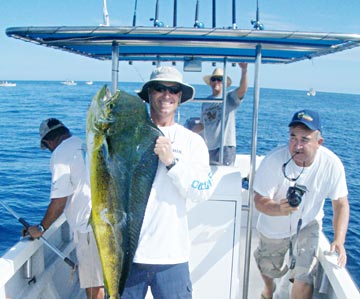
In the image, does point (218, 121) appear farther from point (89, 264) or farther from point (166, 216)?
point (166, 216)

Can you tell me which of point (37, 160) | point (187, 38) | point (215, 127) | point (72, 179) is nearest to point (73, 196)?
point (72, 179)

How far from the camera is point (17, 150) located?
52.6 ft

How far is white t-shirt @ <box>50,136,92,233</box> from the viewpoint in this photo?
3115 millimetres

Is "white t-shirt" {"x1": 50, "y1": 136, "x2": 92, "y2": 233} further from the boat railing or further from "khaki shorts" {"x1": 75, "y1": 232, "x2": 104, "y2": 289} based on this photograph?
the boat railing

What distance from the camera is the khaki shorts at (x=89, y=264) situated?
129 inches

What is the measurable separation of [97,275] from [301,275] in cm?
169

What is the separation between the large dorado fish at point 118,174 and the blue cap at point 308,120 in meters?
1.31

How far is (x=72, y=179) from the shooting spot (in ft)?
10.4

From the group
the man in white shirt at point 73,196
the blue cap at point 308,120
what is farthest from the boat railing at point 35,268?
the blue cap at point 308,120

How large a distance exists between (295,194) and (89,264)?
1.75 metres

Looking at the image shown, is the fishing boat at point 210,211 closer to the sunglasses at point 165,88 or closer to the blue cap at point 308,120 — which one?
the blue cap at point 308,120

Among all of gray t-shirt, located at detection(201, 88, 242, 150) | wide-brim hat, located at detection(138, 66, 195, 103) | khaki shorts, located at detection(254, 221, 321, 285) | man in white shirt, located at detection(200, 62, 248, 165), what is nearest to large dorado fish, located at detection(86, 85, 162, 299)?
wide-brim hat, located at detection(138, 66, 195, 103)

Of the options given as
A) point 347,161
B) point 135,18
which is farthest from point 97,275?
point 347,161

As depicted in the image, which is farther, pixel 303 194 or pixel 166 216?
pixel 303 194
